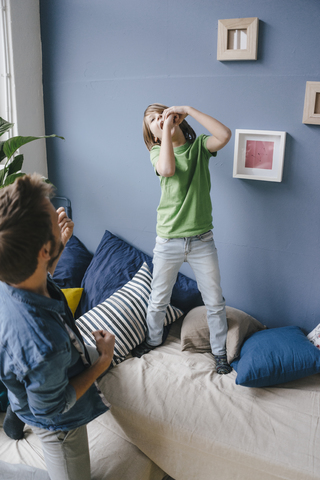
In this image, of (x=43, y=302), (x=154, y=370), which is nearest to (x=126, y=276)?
(x=154, y=370)

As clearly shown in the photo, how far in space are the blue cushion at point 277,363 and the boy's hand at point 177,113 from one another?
3.65 feet

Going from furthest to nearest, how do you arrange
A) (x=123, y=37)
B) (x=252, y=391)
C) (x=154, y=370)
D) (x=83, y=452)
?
(x=123, y=37)
(x=154, y=370)
(x=252, y=391)
(x=83, y=452)

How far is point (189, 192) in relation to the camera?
1.92 m

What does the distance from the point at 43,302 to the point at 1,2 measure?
2132 millimetres

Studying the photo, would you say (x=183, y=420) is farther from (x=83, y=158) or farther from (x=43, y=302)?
A: (x=83, y=158)

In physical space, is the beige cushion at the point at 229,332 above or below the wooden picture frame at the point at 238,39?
below

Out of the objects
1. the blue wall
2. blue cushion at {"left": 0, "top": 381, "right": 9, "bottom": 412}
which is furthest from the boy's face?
blue cushion at {"left": 0, "top": 381, "right": 9, "bottom": 412}

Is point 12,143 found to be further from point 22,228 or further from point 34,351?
point 34,351

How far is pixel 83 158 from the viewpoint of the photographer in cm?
262

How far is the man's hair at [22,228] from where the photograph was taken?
3.10ft

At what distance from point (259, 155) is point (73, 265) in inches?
51.2

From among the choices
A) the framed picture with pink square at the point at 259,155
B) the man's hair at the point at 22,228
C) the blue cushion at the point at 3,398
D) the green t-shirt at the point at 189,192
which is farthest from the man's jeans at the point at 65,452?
the framed picture with pink square at the point at 259,155

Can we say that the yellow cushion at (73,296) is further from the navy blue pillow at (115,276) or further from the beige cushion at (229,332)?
the beige cushion at (229,332)

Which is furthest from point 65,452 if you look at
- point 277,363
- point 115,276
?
point 115,276
